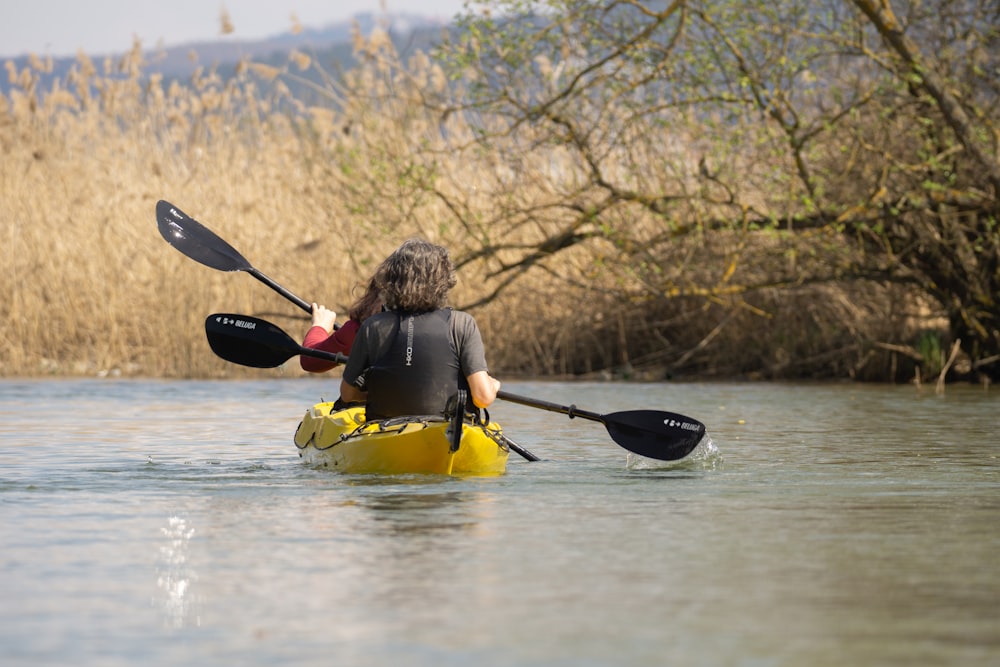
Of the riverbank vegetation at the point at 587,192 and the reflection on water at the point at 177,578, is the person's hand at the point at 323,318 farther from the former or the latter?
the riverbank vegetation at the point at 587,192

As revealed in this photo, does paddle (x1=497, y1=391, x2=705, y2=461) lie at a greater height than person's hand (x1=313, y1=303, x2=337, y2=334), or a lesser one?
lesser

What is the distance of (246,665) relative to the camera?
3.74m

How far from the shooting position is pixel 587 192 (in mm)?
14969

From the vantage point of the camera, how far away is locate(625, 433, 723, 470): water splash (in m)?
8.73

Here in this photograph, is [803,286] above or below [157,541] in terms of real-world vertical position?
above

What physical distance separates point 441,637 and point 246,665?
0.51 m

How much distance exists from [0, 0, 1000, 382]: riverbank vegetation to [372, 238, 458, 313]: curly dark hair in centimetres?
615

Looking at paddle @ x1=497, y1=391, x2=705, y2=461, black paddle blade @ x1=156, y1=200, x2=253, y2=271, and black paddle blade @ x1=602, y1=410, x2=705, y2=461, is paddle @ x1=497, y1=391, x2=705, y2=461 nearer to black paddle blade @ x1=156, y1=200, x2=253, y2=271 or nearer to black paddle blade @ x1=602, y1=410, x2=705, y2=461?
black paddle blade @ x1=602, y1=410, x2=705, y2=461

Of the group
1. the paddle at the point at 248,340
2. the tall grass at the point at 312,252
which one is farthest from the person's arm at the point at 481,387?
the tall grass at the point at 312,252

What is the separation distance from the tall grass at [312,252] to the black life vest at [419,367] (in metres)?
7.16

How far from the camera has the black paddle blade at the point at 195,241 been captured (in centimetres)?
1070

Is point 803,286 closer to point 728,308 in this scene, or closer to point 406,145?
point 728,308

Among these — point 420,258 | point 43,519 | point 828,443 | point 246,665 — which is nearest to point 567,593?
point 246,665

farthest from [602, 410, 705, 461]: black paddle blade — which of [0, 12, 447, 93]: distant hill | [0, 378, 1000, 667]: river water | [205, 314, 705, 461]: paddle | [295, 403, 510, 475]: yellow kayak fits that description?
[0, 12, 447, 93]: distant hill
